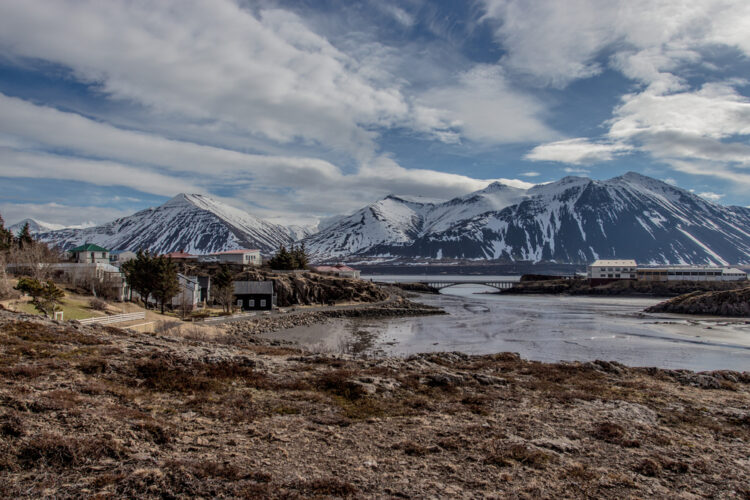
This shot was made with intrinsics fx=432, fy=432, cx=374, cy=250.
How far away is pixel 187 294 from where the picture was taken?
58281mm

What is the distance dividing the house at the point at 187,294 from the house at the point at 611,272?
13920 centimetres

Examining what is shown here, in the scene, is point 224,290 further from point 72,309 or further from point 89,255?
point 89,255

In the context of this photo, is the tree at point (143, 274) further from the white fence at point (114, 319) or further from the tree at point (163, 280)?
the white fence at point (114, 319)

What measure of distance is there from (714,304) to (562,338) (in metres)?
50.8

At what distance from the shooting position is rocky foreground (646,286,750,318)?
2995 inches

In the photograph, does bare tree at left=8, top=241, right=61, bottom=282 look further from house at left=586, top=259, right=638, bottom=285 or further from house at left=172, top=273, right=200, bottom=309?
house at left=586, top=259, right=638, bottom=285

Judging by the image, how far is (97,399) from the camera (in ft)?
38.9

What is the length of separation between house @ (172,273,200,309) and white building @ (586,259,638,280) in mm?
141369

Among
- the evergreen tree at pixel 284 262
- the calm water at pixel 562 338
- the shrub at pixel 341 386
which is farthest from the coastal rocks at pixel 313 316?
the shrub at pixel 341 386

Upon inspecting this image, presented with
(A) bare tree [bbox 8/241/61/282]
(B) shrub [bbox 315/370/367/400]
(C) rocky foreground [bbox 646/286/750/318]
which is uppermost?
(A) bare tree [bbox 8/241/61/282]

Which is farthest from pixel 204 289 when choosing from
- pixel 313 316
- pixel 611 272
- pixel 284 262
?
pixel 611 272

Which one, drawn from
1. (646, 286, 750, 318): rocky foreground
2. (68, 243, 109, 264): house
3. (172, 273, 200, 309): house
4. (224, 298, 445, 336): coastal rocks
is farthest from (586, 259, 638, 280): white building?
(68, 243, 109, 264): house

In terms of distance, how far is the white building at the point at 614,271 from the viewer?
157762 mm

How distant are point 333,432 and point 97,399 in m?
6.59
